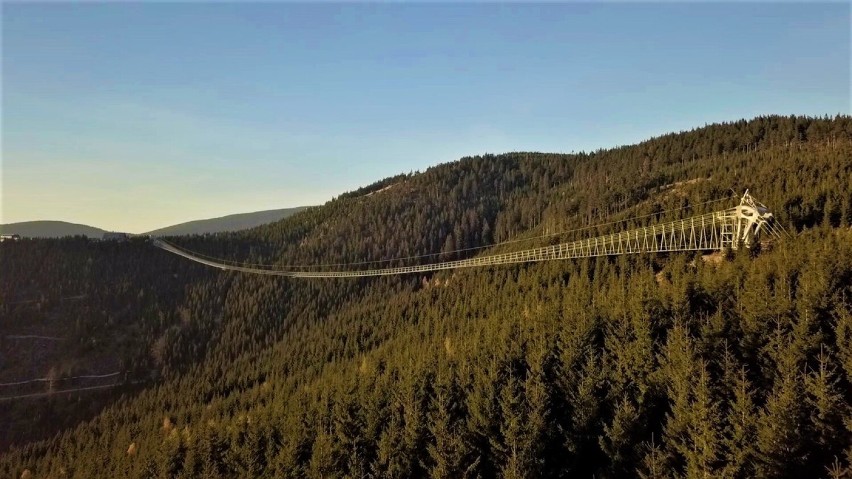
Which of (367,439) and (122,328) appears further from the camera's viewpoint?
(122,328)

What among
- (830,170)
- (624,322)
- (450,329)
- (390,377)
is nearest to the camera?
(624,322)

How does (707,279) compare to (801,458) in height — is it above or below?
above

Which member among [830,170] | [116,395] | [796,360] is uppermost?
[830,170]

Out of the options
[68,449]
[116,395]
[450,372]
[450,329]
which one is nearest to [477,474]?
[450,372]

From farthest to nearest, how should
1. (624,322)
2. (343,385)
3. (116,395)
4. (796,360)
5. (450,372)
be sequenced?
(116,395), (343,385), (450,372), (624,322), (796,360)

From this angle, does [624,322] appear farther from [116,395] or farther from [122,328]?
[122,328]

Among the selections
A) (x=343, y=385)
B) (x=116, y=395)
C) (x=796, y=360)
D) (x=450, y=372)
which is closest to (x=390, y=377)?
(x=343, y=385)

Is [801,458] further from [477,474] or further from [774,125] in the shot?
[774,125]

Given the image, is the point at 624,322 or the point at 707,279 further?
the point at 707,279

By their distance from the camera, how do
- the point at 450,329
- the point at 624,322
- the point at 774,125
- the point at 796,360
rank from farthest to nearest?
the point at 774,125 < the point at 450,329 < the point at 624,322 < the point at 796,360
